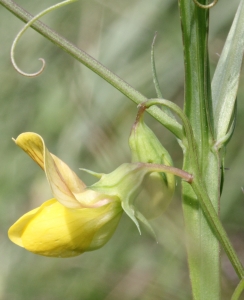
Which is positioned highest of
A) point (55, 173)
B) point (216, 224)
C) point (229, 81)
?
point (229, 81)

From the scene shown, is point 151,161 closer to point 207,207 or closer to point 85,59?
point 207,207

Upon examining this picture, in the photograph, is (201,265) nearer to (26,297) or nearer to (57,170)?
(57,170)

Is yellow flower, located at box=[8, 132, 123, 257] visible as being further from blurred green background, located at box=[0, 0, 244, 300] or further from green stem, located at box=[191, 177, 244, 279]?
blurred green background, located at box=[0, 0, 244, 300]

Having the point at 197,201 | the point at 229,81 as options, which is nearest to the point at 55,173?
the point at 197,201

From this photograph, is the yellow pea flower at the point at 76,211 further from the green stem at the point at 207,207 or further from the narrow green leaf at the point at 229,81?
the narrow green leaf at the point at 229,81

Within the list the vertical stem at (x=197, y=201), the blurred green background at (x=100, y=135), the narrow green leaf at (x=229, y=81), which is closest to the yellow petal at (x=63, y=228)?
the vertical stem at (x=197, y=201)

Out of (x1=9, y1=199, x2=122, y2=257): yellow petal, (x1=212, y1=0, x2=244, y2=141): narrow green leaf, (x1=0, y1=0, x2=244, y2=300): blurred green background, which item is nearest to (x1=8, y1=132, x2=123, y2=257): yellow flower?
(x1=9, y1=199, x2=122, y2=257): yellow petal

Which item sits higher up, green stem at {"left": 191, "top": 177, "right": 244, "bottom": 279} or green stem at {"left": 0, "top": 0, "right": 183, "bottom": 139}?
green stem at {"left": 0, "top": 0, "right": 183, "bottom": 139}

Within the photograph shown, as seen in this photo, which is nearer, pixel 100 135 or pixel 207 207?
pixel 207 207
